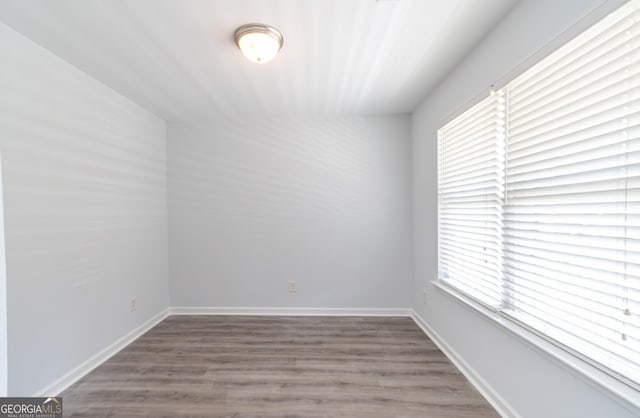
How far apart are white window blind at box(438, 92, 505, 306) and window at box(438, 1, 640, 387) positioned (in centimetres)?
1

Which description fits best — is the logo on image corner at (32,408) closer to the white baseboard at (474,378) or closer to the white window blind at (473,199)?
the white baseboard at (474,378)

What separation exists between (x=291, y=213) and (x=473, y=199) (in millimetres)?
1942

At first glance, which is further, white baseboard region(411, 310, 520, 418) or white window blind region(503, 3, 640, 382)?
white baseboard region(411, 310, 520, 418)

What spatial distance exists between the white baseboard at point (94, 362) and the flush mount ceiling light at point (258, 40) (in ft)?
8.81

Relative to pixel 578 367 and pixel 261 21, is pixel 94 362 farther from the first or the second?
pixel 578 367

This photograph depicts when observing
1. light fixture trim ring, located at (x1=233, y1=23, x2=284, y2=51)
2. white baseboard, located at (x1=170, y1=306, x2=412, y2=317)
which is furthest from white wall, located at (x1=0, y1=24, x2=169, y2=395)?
light fixture trim ring, located at (x1=233, y1=23, x2=284, y2=51)

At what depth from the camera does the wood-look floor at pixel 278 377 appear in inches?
64.7

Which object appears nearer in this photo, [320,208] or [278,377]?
[278,377]

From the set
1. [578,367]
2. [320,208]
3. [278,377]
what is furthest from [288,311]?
[578,367]

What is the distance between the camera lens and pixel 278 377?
1.94 meters

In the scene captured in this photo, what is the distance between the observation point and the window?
0.95 meters

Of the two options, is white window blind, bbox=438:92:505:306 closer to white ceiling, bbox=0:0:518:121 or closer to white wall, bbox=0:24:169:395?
white ceiling, bbox=0:0:518:121

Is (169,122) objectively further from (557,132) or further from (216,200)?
(557,132)

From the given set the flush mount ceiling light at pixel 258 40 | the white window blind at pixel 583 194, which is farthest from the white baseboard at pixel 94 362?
the white window blind at pixel 583 194
